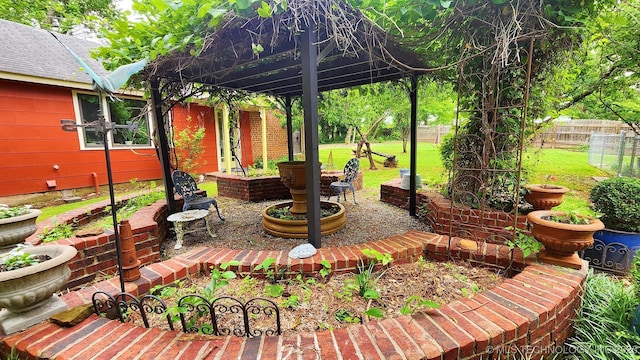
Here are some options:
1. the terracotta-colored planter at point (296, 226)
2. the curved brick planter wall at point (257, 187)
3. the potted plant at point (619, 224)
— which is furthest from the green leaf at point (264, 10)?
the curved brick planter wall at point (257, 187)

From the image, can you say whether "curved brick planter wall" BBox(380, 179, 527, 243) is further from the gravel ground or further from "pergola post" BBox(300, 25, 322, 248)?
"pergola post" BBox(300, 25, 322, 248)

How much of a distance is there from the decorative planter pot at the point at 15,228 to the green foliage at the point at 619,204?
5330mm

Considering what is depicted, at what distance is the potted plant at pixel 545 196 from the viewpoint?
2729 mm

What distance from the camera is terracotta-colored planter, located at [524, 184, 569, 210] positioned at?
2.73 meters

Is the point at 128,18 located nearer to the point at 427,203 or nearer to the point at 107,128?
the point at 107,128

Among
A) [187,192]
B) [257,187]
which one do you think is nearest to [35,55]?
[187,192]

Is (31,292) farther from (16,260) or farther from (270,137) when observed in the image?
(270,137)

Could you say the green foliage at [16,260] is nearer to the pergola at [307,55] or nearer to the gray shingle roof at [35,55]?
the pergola at [307,55]

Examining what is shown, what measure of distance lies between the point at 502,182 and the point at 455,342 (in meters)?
2.34

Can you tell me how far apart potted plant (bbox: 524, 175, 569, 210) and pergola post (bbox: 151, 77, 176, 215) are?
4.46 meters

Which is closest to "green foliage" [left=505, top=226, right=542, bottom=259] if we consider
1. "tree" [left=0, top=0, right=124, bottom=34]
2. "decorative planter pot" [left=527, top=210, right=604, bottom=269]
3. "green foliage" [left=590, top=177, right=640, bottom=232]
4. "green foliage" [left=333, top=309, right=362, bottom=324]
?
"decorative planter pot" [left=527, top=210, right=604, bottom=269]

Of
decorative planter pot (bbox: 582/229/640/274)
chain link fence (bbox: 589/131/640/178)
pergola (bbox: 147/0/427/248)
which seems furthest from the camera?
chain link fence (bbox: 589/131/640/178)

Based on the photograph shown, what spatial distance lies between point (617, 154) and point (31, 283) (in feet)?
36.8

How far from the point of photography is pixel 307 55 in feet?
7.59
